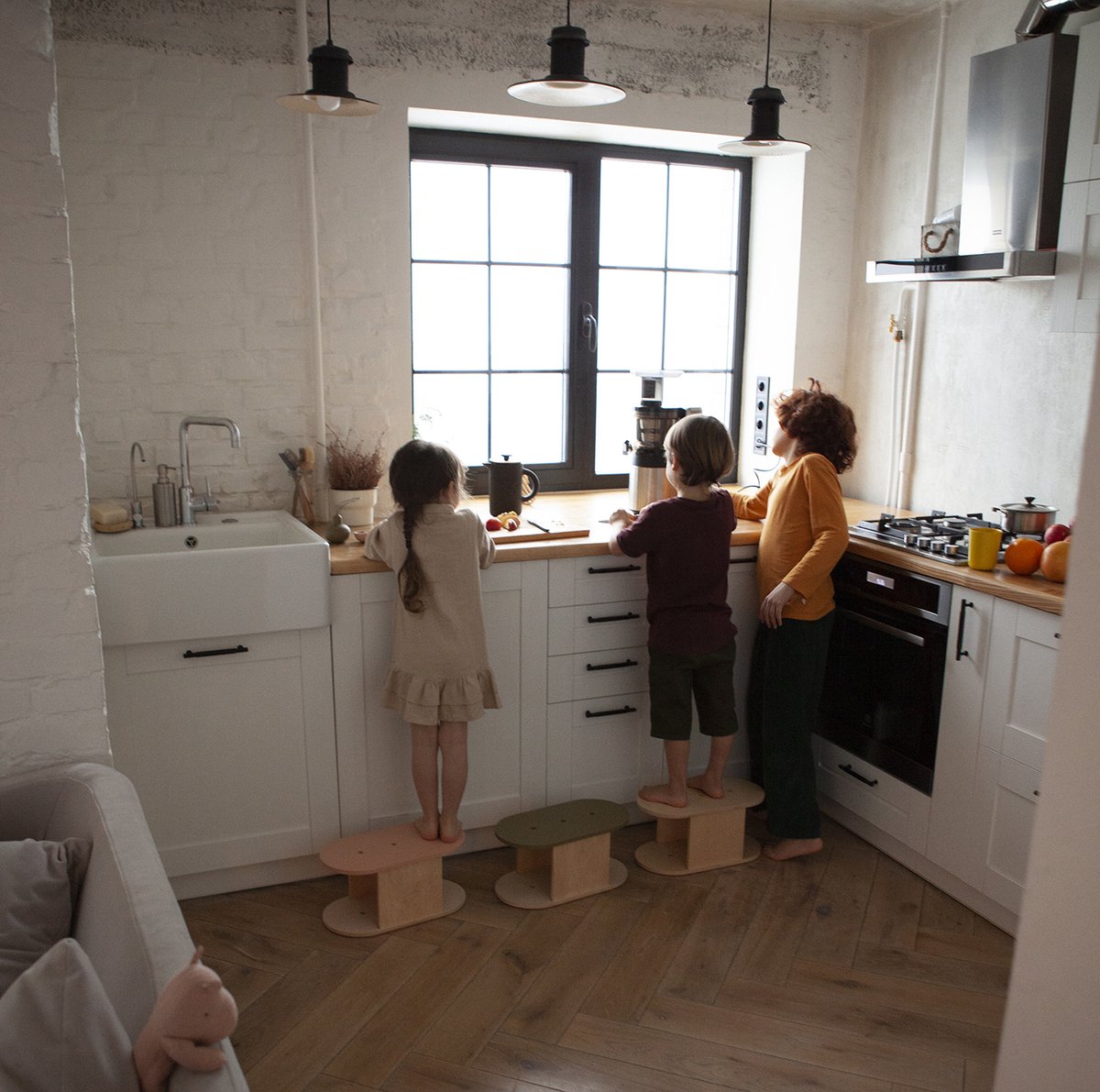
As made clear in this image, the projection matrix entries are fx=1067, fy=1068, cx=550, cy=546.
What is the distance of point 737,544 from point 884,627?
49 centimetres

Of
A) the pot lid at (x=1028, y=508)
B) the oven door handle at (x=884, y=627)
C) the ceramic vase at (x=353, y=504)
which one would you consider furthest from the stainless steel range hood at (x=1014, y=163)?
the ceramic vase at (x=353, y=504)

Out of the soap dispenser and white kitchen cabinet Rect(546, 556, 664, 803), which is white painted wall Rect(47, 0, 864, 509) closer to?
the soap dispenser

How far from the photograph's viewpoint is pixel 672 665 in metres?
3.03

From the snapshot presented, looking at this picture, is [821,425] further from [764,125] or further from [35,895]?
[35,895]

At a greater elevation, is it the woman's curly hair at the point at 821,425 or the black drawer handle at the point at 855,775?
the woman's curly hair at the point at 821,425

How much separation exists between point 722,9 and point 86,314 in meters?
2.32

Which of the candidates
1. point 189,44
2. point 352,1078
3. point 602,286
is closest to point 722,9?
point 602,286

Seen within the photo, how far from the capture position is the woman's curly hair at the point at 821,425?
3.02m

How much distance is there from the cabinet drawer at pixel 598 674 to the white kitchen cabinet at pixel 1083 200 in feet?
4.99

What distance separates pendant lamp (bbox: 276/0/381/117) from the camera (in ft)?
8.68

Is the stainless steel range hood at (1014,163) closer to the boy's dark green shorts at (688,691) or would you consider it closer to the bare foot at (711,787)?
the boy's dark green shorts at (688,691)

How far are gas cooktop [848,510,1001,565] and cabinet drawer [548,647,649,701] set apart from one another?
0.76 meters

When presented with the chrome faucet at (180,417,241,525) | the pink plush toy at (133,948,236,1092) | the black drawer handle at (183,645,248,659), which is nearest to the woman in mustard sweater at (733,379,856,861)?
the black drawer handle at (183,645,248,659)

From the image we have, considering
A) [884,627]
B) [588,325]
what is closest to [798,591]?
[884,627]
